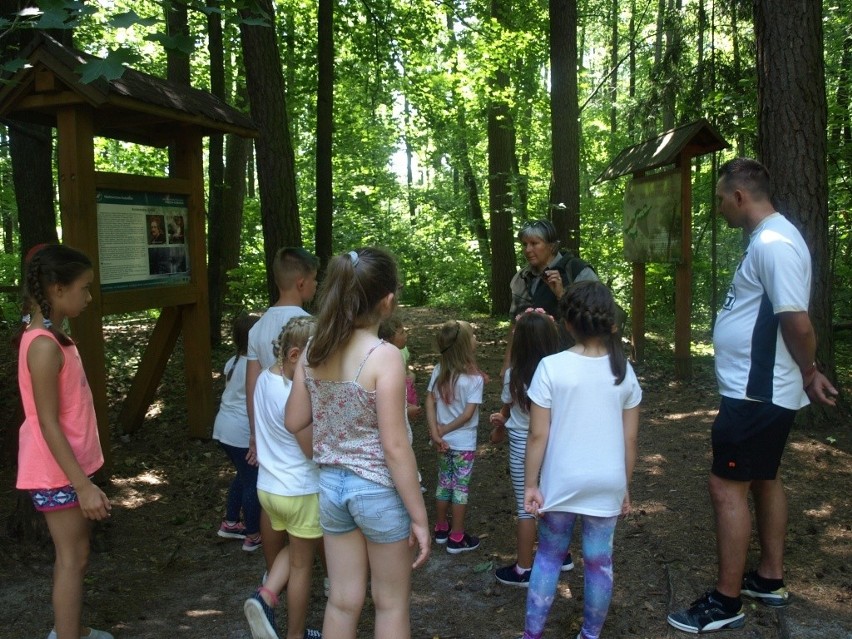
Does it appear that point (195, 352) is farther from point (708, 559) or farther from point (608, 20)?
point (608, 20)

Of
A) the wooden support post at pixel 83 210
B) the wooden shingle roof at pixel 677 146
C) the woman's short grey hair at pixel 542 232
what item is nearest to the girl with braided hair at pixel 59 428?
the wooden support post at pixel 83 210

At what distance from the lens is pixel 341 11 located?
10922 millimetres

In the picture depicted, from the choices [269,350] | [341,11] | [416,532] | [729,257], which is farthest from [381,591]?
[729,257]

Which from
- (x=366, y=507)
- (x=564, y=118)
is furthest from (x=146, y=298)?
(x=564, y=118)

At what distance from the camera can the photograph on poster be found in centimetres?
544

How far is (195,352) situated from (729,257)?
45.6 ft

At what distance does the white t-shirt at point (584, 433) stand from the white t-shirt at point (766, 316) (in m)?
0.68

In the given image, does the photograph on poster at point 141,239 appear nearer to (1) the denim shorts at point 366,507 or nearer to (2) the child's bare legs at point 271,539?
(2) the child's bare legs at point 271,539

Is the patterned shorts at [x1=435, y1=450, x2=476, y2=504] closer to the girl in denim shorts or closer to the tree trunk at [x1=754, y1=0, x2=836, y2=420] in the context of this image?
the girl in denim shorts

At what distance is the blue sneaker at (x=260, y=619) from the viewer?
125 inches

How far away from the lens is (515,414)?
155 inches

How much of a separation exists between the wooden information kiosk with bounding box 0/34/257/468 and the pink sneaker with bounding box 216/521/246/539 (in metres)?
1.19

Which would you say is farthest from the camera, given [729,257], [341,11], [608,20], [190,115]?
[608,20]

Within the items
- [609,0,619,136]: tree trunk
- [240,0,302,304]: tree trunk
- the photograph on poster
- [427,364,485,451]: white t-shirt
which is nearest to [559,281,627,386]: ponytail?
[427,364,485,451]: white t-shirt
